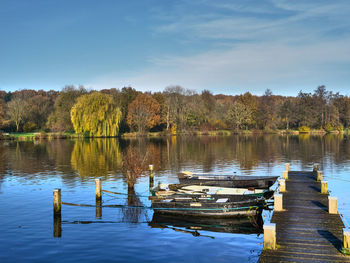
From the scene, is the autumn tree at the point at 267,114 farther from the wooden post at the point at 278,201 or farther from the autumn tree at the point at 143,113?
the wooden post at the point at 278,201

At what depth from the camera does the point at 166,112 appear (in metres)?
113

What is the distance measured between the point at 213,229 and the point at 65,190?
12722 mm

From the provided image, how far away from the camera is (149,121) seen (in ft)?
347

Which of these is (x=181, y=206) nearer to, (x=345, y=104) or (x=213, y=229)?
(x=213, y=229)

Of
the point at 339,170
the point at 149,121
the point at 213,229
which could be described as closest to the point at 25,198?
the point at 213,229

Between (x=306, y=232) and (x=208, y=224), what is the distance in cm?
532

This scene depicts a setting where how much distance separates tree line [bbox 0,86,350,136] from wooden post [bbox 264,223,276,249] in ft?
269

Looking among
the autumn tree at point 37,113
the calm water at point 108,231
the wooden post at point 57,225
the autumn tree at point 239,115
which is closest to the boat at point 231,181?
the calm water at point 108,231

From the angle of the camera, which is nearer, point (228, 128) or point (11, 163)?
point (11, 163)

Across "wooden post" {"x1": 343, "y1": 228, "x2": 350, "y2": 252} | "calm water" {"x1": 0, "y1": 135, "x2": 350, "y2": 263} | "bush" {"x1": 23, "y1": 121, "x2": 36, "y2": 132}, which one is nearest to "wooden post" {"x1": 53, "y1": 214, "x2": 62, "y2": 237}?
"calm water" {"x1": 0, "y1": 135, "x2": 350, "y2": 263}

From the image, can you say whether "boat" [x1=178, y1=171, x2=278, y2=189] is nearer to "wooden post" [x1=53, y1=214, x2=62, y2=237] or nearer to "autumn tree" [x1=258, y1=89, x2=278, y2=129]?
"wooden post" [x1=53, y1=214, x2=62, y2=237]

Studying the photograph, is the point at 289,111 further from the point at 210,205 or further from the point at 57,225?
the point at 57,225

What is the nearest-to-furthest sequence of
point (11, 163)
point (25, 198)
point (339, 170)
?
point (25, 198) → point (339, 170) → point (11, 163)

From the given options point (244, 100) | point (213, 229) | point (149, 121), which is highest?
point (244, 100)
